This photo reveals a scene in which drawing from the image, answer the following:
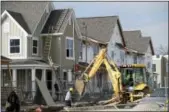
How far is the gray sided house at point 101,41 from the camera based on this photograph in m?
48.2

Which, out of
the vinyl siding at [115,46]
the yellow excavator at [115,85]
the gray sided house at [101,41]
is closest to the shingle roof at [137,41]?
the gray sided house at [101,41]

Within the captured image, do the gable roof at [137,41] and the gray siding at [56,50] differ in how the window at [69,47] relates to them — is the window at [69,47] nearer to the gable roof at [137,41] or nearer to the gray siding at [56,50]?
the gray siding at [56,50]

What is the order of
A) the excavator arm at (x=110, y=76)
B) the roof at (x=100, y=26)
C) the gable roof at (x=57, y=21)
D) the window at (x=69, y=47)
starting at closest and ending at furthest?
the excavator arm at (x=110, y=76), the gable roof at (x=57, y=21), the window at (x=69, y=47), the roof at (x=100, y=26)

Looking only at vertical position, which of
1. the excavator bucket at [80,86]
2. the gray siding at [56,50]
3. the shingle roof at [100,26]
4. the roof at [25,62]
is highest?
the shingle roof at [100,26]

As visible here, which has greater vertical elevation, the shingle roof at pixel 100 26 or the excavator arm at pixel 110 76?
the shingle roof at pixel 100 26

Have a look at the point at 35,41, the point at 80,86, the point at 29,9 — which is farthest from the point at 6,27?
the point at 80,86

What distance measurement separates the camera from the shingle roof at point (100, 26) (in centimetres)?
5412

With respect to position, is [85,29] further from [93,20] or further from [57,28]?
[57,28]

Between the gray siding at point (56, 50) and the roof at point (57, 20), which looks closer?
the gray siding at point (56, 50)

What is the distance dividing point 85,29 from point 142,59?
2092 cm

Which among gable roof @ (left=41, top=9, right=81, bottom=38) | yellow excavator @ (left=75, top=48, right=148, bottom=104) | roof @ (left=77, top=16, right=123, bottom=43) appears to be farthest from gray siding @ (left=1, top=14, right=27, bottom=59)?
roof @ (left=77, top=16, right=123, bottom=43)

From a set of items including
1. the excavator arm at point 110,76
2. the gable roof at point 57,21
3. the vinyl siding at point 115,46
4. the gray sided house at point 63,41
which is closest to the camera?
the excavator arm at point 110,76

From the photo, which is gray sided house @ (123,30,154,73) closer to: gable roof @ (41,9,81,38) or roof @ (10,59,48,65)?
gable roof @ (41,9,81,38)

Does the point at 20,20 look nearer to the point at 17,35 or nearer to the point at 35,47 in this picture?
the point at 17,35
